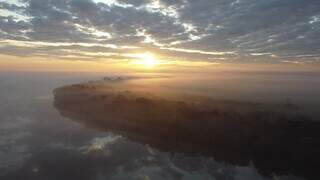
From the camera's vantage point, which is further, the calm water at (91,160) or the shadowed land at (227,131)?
the shadowed land at (227,131)

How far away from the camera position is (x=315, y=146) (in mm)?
56625

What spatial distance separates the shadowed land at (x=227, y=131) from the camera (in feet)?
170

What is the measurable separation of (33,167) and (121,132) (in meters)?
24.5

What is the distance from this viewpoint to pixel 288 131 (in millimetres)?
66812

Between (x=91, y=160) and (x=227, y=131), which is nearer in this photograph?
(x=91, y=160)

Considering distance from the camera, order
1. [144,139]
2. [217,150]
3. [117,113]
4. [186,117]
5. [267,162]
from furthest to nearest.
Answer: [117,113] < [186,117] < [144,139] < [217,150] < [267,162]

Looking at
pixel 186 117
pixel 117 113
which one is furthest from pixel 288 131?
pixel 117 113

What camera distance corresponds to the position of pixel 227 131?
67.4 m

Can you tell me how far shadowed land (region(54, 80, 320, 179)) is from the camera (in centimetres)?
5181

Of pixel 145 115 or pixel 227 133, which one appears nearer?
pixel 227 133

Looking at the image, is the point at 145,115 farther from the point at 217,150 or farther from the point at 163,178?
the point at 163,178

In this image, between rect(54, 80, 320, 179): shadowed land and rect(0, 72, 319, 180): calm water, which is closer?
rect(0, 72, 319, 180): calm water

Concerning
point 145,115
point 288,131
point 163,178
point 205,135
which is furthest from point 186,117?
point 163,178

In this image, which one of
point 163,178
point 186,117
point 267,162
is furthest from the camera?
point 186,117
